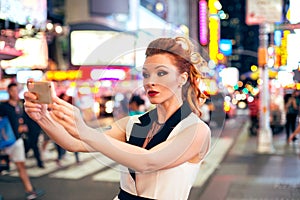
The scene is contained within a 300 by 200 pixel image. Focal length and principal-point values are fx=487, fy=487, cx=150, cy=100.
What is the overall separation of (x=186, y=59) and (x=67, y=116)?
2.22 feet

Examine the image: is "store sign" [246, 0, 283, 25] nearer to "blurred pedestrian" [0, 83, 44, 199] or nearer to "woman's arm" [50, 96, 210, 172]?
"blurred pedestrian" [0, 83, 44, 199]

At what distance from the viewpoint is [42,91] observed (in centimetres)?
200

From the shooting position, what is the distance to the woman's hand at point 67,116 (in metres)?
2.01

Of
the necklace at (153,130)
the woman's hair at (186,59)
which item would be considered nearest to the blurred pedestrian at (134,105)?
the necklace at (153,130)

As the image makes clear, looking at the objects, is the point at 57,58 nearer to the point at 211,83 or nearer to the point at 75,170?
the point at 75,170

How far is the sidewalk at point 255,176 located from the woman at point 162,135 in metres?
5.71

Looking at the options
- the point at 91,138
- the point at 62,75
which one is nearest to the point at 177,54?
the point at 91,138

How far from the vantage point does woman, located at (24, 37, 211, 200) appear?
2.16m

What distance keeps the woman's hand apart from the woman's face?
0.40 metres

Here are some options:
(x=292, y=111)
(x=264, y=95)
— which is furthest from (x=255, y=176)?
(x=292, y=111)

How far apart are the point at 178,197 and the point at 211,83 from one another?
2.26 ft

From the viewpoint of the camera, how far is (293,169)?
10852 millimetres

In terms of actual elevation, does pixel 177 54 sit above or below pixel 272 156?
above

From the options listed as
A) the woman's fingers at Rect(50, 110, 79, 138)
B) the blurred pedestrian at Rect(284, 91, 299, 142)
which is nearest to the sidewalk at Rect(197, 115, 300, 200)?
the blurred pedestrian at Rect(284, 91, 299, 142)
